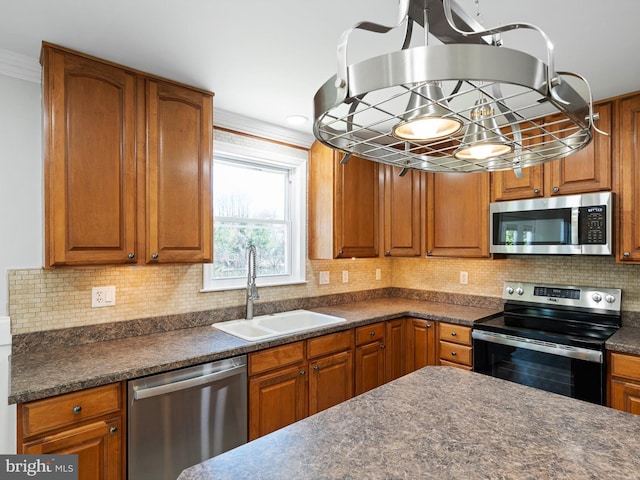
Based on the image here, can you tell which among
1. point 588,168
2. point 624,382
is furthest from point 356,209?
point 624,382

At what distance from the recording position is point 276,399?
7.43 ft

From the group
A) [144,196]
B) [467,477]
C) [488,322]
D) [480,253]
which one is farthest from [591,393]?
[144,196]

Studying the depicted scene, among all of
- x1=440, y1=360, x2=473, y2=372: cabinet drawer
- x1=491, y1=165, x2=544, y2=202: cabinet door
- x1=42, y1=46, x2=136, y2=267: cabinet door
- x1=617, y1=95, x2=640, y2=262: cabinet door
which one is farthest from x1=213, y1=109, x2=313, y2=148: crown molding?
x1=617, y1=95, x2=640, y2=262: cabinet door

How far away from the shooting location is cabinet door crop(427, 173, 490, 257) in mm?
2955

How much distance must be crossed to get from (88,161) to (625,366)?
117 inches

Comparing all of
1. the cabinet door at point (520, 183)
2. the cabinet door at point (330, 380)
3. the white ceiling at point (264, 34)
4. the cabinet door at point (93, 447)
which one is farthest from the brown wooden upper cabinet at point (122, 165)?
the cabinet door at point (520, 183)

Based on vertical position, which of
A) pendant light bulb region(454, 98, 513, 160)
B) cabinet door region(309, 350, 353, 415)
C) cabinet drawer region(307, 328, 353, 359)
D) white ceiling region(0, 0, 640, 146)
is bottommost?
cabinet door region(309, 350, 353, 415)

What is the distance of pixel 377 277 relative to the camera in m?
3.82

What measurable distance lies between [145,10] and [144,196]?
88 centimetres

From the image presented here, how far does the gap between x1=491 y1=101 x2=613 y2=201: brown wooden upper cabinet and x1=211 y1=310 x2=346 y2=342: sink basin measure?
1565 mm

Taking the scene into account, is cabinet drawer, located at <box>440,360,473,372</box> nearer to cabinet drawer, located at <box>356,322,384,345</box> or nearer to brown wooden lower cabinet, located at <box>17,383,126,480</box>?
cabinet drawer, located at <box>356,322,384,345</box>

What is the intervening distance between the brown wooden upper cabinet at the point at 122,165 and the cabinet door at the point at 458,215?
74.1 inches

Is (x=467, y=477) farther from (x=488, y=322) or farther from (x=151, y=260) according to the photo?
(x=488, y=322)

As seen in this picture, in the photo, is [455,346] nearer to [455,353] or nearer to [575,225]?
[455,353]
